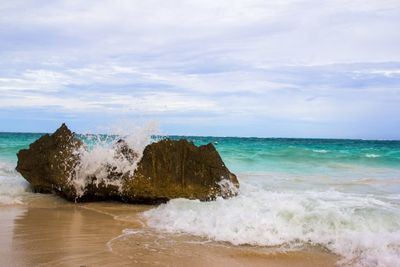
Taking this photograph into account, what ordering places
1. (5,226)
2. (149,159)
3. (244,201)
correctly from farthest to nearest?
1. (149,159)
2. (244,201)
3. (5,226)

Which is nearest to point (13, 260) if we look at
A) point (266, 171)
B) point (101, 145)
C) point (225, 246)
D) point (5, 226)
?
point (5, 226)

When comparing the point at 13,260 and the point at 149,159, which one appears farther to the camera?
the point at 149,159

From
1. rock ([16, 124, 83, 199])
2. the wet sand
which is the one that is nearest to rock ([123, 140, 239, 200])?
the wet sand

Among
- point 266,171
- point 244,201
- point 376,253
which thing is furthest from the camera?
point 266,171

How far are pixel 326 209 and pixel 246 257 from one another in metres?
1.75

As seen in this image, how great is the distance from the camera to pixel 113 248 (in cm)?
511

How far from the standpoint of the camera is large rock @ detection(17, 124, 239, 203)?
7.80 meters

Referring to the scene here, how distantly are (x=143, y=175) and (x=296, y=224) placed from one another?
114 inches

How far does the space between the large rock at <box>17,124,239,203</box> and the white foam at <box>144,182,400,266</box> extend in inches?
27.9

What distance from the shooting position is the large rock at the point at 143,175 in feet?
25.6

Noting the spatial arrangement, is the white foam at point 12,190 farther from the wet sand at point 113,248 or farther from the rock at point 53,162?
the wet sand at point 113,248

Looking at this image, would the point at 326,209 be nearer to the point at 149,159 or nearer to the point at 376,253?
the point at 376,253

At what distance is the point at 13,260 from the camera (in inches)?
179

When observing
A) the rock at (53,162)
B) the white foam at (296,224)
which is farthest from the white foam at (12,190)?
the white foam at (296,224)
